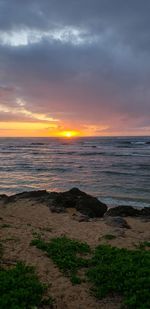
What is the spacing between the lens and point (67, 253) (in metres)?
8.30

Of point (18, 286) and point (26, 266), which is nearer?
point (18, 286)

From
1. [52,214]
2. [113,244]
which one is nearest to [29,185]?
[52,214]

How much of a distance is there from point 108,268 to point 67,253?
4.64 ft

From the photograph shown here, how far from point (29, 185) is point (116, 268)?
65.0ft

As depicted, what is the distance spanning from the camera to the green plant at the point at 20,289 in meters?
5.79

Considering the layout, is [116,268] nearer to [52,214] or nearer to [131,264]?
[131,264]

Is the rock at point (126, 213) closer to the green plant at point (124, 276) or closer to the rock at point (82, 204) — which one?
the rock at point (82, 204)

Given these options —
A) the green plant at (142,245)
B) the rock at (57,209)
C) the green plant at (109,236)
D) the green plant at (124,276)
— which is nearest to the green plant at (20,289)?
the green plant at (124,276)

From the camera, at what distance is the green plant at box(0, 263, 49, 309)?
5793 mm

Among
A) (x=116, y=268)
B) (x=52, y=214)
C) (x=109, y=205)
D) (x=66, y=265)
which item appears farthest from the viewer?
(x=109, y=205)

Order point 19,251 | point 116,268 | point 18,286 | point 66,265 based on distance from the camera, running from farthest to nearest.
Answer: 1. point 19,251
2. point 66,265
3. point 116,268
4. point 18,286

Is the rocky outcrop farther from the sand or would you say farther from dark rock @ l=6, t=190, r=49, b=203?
dark rock @ l=6, t=190, r=49, b=203

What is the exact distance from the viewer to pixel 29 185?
2647cm

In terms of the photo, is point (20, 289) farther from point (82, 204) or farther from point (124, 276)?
point (82, 204)
